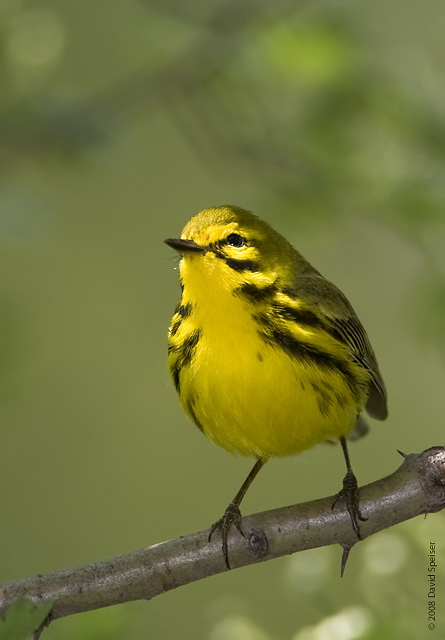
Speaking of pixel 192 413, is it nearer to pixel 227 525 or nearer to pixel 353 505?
pixel 227 525

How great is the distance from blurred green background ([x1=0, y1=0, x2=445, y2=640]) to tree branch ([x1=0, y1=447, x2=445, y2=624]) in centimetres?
8

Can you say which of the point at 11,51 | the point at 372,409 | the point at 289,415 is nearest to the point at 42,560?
the point at 372,409

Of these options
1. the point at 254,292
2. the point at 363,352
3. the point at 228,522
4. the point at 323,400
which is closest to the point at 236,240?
the point at 254,292

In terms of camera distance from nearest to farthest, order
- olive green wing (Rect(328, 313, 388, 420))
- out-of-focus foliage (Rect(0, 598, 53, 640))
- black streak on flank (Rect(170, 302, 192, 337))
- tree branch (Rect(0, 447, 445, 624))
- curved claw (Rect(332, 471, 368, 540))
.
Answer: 1. out-of-focus foliage (Rect(0, 598, 53, 640))
2. tree branch (Rect(0, 447, 445, 624))
3. curved claw (Rect(332, 471, 368, 540))
4. black streak on flank (Rect(170, 302, 192, 337))
5. olive green wing (Rect(328, 313, 388, 420))

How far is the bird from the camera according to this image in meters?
3.66

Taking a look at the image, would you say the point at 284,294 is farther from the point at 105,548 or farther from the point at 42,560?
the point at 105,548

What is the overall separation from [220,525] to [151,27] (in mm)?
2188

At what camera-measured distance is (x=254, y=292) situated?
148 inches

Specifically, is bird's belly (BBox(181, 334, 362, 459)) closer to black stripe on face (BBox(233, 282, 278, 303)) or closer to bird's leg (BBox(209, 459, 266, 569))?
black stripe on face (BBox(233, 282, 278, 303))

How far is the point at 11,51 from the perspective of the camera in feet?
12.5

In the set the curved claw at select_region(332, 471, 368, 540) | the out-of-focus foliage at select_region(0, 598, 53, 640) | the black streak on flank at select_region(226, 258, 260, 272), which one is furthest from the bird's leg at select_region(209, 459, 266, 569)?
the out-of-focus foliage at select_region(0, 598, 53, 640)

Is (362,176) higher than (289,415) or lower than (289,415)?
higher

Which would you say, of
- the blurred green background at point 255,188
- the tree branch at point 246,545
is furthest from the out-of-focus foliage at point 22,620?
the tree branch at point 246,545

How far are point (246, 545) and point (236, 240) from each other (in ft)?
3.91
